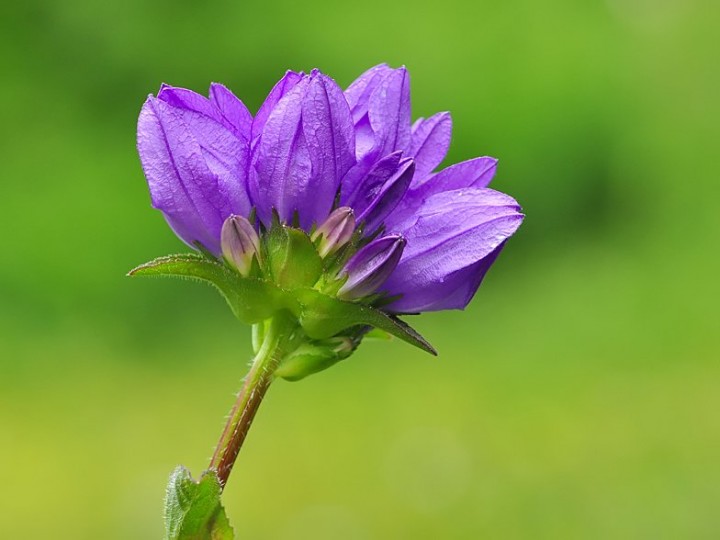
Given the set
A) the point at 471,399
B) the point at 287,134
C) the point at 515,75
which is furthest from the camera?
the point at 515,75

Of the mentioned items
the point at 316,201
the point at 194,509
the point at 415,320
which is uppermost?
the point at 316,201

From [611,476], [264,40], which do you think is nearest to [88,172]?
[264,40]

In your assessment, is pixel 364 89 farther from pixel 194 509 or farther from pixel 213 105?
pixel 194 509

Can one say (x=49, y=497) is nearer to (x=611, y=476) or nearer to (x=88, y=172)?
(x=88, y=172)

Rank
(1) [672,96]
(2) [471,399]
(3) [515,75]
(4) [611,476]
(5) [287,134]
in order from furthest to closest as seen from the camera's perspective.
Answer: (1) [672,96], (3) [515,75], (2) [471,399], (4) [611,476], (5) [287,134]

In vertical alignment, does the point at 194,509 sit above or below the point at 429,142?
below

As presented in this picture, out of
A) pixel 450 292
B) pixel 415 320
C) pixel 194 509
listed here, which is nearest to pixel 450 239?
pixel 450 292

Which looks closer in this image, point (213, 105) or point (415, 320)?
point (213, 105)
